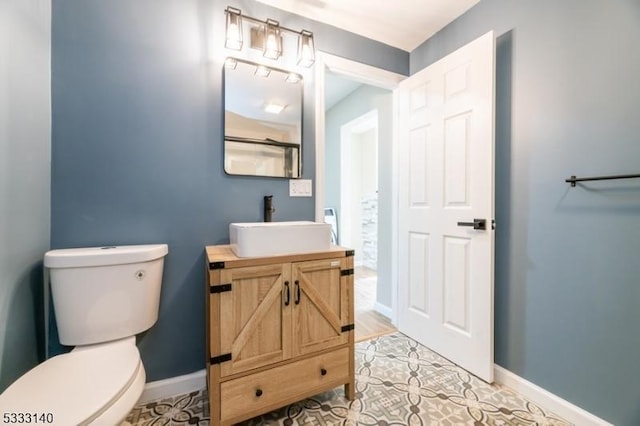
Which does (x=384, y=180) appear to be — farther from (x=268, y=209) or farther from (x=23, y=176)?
(x=23, y=176)

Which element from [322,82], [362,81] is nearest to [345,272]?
[322,82]

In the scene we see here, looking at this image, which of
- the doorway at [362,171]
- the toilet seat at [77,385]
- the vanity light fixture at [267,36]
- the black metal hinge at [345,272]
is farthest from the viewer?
the doorway at [362,171]

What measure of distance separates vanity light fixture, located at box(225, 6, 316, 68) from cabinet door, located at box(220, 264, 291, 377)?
1.28 m

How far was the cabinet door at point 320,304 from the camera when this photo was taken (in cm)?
128

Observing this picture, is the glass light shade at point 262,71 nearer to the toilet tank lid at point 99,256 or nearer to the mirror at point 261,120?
the mirror at point 261,120

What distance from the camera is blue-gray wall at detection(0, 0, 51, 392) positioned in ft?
3.22

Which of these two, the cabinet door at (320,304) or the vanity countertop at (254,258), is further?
the cabinet door at (320,304)

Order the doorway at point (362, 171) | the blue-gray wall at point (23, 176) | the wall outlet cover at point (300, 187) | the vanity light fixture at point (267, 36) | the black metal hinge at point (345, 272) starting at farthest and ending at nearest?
the doorway at point (362, 171)
the wall outlet cover at point (300, 187)
the vanity light fixture at point (267, 36)
the black metal hinge at point (345, 272)
the blue-gray wall at point (23, 176)

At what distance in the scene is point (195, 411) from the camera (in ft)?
4.41

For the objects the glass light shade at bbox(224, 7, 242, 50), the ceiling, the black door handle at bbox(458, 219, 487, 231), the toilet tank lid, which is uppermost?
the ceiling

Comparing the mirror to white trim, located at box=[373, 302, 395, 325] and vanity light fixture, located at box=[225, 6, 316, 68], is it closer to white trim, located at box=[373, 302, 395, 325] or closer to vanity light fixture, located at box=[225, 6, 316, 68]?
vanity light fixture, located at box=[225, 6, 316, 68]

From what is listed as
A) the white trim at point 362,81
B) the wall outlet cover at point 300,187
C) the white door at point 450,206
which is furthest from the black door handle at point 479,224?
the wall outlet cover at point 300,187

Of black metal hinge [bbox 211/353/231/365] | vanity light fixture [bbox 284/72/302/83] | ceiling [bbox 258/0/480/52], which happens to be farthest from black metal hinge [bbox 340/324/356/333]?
ceiling [bbox 258/0/480/52]

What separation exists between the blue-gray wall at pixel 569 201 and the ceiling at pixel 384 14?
0.87 feet
